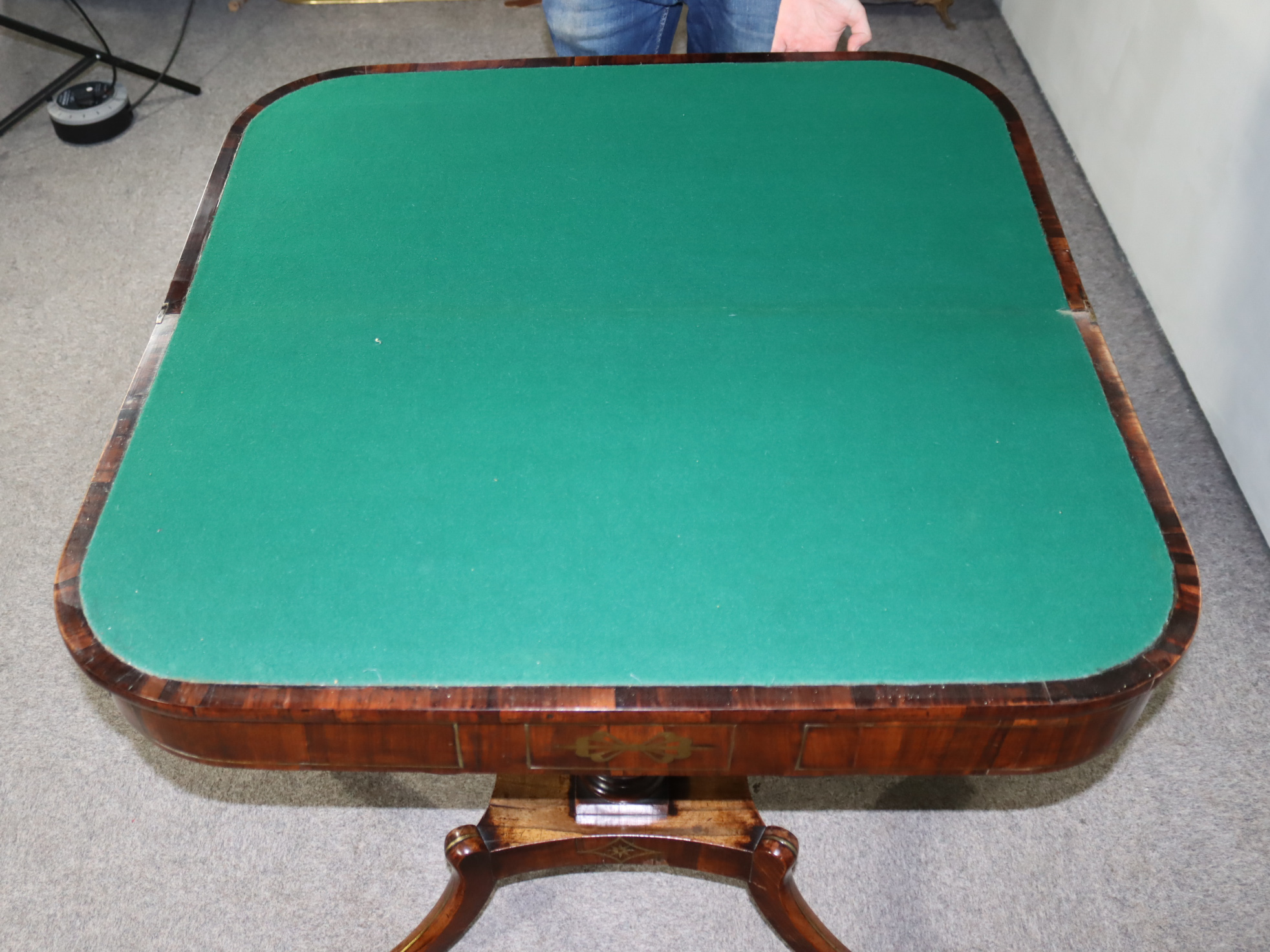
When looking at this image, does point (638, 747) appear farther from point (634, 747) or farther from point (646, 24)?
point (646, 24)

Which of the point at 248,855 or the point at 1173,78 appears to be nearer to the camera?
the point at 248,855

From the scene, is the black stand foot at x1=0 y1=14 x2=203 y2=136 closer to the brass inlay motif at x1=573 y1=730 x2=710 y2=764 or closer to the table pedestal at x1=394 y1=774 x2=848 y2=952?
the table pedestal at x1=394 y1=774 x2=848 y2=952

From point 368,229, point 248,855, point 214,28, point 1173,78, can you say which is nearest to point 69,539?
point 368,229

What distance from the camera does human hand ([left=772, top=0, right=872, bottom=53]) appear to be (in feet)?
5.83

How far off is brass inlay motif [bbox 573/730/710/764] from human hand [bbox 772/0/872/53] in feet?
3.99

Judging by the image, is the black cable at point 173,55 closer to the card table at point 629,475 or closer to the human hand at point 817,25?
the card table at point 629,475

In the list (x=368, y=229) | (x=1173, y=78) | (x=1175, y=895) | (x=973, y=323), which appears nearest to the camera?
(x=973, y=323)

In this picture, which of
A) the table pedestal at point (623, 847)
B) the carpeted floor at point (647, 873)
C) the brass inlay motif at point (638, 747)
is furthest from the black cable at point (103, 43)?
the brass inlay motif at point (638, 747)

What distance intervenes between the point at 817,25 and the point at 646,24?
1.13 feet

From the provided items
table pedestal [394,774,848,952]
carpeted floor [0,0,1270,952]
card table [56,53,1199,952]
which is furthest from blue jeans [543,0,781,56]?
table pedestal [394,774,848,952]

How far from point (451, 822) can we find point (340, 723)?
2.48ft

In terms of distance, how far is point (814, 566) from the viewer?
103cm

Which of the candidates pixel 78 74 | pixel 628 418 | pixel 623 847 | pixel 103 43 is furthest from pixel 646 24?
pixel 78 74

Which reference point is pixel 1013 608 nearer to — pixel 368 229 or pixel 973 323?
pixel 973 323
